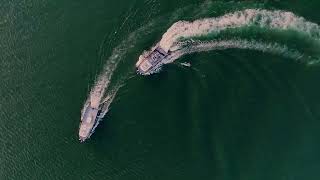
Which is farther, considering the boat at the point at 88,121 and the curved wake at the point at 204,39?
the curved wake at the point at 204,39

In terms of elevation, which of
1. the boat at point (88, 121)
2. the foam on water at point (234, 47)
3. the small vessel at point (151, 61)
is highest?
the foam on water at point (234, 47)

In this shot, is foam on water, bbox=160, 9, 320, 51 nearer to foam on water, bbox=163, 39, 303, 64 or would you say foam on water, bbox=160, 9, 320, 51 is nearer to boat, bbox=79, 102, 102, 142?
foam on water, bbox=163, 39, 303, 64

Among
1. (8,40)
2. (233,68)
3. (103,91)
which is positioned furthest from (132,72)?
(8,40)

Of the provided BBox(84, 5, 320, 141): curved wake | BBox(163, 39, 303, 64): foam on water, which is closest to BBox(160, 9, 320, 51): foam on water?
BBox(84, 5, 320, 141): curved wake

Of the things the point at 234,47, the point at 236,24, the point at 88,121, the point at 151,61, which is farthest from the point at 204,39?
the point at 88,121

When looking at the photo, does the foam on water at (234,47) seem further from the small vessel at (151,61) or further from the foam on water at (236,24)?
the foam on water at (236,24)

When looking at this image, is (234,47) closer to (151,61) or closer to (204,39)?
(204,39)

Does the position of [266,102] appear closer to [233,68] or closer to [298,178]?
[233,68]

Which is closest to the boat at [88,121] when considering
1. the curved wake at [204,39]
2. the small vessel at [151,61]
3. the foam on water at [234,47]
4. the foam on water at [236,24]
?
the curved wake at [204,39]
